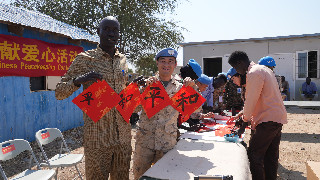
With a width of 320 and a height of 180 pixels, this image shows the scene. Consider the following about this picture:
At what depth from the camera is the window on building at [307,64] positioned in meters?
13.2

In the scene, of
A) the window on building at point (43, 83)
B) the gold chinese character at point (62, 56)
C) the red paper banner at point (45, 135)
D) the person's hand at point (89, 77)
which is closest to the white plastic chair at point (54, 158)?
the red paper banner at point (45, 135)

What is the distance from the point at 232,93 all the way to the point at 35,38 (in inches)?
207

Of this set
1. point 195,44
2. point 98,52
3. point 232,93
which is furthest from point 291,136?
point 195,44

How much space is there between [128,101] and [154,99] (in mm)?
255

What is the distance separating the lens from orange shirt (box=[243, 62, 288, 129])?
2.94m

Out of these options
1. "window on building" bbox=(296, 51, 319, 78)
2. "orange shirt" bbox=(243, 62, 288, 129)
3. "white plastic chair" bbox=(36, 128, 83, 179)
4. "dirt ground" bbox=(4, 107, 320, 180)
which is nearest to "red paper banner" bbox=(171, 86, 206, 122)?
"orange shirt" bbox=(243, 62, 288, 129)

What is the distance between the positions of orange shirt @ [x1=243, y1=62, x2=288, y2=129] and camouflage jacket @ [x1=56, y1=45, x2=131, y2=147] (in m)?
1.59

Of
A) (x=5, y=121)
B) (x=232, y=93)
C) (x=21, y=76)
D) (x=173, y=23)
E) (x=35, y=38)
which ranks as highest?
(x=173, y=23)

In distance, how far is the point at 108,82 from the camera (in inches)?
87.4

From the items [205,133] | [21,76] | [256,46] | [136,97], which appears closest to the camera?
[136,97]

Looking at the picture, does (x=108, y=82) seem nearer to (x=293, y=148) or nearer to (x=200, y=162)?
(x=200, y=162)

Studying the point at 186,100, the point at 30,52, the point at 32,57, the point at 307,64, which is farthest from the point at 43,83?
the point at 307,64

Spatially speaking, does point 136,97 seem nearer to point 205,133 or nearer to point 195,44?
point 205,133

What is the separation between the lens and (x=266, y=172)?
11.5 feet
